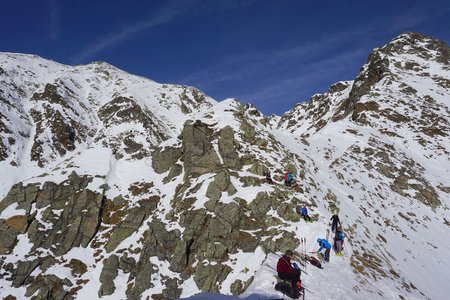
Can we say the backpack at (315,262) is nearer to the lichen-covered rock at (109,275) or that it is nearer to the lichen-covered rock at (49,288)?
the lichen-covered rock at (109,275)

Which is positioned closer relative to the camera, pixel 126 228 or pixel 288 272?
pixel 288 272

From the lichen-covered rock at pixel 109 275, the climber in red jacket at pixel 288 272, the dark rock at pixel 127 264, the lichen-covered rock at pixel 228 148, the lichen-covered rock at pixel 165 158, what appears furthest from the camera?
the lichen-covered rock at pixel 165 158

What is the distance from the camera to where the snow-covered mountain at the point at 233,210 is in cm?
2525

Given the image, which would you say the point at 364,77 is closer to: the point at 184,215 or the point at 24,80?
the point at 184,215

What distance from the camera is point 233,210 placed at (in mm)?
29203

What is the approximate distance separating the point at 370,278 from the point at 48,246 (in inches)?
1255

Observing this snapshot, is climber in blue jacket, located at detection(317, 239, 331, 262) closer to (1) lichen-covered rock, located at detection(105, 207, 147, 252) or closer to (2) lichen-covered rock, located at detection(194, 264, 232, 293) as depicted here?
(2) lichen-covered rock, located at detection(194, 264, 232, 293)

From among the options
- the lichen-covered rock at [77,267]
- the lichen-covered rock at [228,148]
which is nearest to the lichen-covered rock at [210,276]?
the lichen-covered rock at [228,148]

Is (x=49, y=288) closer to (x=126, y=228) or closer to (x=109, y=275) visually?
(x=109, y=275)

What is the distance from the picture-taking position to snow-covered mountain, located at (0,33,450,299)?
82.8 feet

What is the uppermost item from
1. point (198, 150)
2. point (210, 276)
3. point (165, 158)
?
point (165, 158)

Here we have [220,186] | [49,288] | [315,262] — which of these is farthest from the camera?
[49,288]

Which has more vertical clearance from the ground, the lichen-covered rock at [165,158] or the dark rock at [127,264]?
the lichen-covered rock at [165,158]

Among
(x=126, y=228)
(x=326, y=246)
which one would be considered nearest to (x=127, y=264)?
(x=126, y=228)
